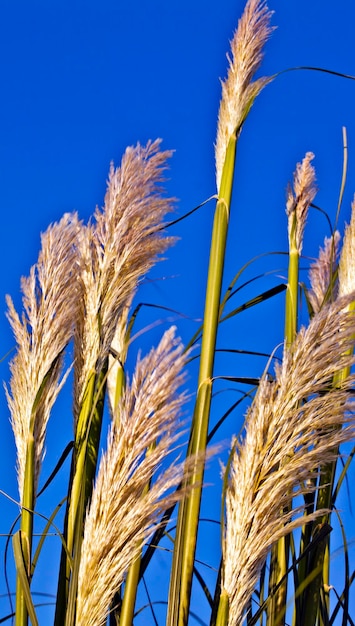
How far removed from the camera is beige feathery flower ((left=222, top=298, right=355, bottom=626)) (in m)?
1.56

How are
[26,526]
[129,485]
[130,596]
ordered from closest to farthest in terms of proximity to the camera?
[129,485], [26,526], [130,596]

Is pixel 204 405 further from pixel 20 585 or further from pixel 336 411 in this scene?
pixel 20 585

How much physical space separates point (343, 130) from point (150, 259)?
735 mm

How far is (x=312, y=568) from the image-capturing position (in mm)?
1883

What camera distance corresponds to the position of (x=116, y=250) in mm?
1773

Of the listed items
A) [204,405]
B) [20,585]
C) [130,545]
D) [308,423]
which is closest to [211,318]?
[204,405]

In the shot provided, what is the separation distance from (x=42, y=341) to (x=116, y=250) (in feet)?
0.83

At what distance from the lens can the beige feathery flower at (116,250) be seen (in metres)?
1.75

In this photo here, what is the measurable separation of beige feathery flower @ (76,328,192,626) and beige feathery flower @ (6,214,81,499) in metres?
0.30

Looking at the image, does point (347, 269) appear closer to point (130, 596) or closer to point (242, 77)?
point (242, 77)

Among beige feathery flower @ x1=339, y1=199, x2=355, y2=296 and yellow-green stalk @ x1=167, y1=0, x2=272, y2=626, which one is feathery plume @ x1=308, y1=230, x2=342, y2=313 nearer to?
beige feathery flower @ x1=339, y1=199, x2=355, y2=296

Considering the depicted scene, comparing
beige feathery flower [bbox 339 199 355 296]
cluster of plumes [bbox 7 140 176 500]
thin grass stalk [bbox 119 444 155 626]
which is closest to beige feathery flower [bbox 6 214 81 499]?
cluster of plumes [bbox 7 140 176 500]

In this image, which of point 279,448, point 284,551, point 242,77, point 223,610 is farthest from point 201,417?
point 242,77

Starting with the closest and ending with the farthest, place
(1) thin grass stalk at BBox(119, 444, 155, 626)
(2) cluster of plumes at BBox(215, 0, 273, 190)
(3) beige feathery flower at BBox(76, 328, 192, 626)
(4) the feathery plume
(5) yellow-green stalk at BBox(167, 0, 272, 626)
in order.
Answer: (3) beige feathery flower at BBox(76, 328, 192, 626)
(5) yellow-green stalk at BBox(167, 0, 272, 626)
(1) thin grass stalk at BBox(119, 444, 155, 626)
(2) cluster of plumes at BBox(215, 0, 273, 190)
(4) the feathery plume
